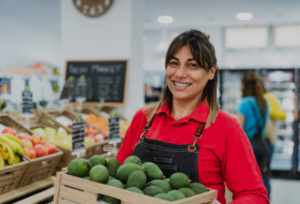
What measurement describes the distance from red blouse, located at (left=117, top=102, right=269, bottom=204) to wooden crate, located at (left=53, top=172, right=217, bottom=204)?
21cm

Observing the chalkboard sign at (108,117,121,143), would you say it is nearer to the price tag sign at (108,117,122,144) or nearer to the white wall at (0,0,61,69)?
the price tag sign at (108,117,122,144)

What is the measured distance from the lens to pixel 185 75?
62.2 inches

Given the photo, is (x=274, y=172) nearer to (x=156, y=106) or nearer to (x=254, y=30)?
A: (x=254, y=30)

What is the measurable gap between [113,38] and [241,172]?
2.82m

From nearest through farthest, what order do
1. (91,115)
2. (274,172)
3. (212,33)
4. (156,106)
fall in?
1. (156,106)
2. (91,115)
3. (274,172)
4. (212,33)

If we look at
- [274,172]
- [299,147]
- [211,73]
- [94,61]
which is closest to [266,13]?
[299,147]

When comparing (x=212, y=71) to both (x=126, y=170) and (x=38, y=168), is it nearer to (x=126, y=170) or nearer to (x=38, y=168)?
(x=126, y=170)

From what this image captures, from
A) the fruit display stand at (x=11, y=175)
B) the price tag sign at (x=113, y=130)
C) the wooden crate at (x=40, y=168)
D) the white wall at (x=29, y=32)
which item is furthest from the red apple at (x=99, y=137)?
the white wall at (x=29, y=32)

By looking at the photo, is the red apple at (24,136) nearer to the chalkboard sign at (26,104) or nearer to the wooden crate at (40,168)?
the wooden crate at (40,168)

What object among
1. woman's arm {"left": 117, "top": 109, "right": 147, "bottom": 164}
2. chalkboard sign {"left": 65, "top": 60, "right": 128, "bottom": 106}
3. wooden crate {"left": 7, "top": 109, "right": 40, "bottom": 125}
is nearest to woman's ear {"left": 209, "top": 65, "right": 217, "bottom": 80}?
woman's arm {"left": 117, "top": 109, "right": 147, "bottom": 164}

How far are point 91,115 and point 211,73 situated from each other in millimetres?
2098

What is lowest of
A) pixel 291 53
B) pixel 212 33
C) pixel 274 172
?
pixel 274 172

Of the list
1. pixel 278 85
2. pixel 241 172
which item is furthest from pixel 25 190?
pixel 278 85

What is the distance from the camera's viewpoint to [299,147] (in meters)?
6.88
